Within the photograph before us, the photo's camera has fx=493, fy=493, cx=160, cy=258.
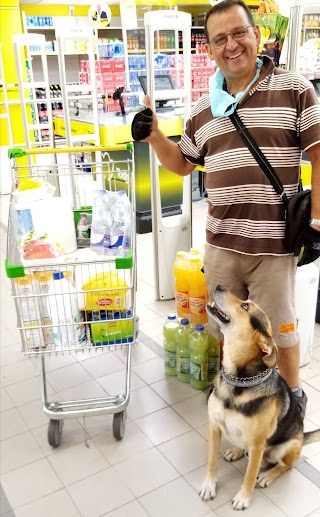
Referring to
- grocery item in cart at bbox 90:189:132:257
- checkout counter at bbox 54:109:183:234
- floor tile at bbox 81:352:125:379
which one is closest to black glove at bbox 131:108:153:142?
grocery item in cart at bbox 90:189:132:257

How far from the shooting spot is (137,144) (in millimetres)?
5570

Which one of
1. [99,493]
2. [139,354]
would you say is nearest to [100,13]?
[139,354]

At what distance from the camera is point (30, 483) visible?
2.36 metres

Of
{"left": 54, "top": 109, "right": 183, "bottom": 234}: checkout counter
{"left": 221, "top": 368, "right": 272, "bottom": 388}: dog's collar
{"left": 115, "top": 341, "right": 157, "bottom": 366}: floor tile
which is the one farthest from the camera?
{"left": 54, "top": 109, "right": 183, "bottom": 234}: checkout counter

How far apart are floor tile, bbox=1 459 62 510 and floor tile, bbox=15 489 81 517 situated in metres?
0.03

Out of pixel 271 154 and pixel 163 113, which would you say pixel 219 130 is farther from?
pixel 163 113

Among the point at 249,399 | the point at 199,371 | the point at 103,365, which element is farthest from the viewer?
the point at 103,365

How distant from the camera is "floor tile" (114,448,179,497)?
230 centimetres

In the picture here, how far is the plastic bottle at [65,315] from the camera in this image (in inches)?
88.1

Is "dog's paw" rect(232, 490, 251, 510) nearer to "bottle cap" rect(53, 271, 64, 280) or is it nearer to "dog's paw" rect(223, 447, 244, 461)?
"dog's paw" rect(223, 447, 244, 461)

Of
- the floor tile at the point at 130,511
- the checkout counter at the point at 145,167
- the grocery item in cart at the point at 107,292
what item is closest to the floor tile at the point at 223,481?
the floor tile at the point at 130,511

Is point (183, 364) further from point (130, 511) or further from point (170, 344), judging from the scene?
point (130, 511)

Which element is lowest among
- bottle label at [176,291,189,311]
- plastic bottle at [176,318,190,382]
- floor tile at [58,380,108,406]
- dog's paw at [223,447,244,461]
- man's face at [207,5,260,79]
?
floor tile at [58,380,108,406]

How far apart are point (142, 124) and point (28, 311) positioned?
107cm
